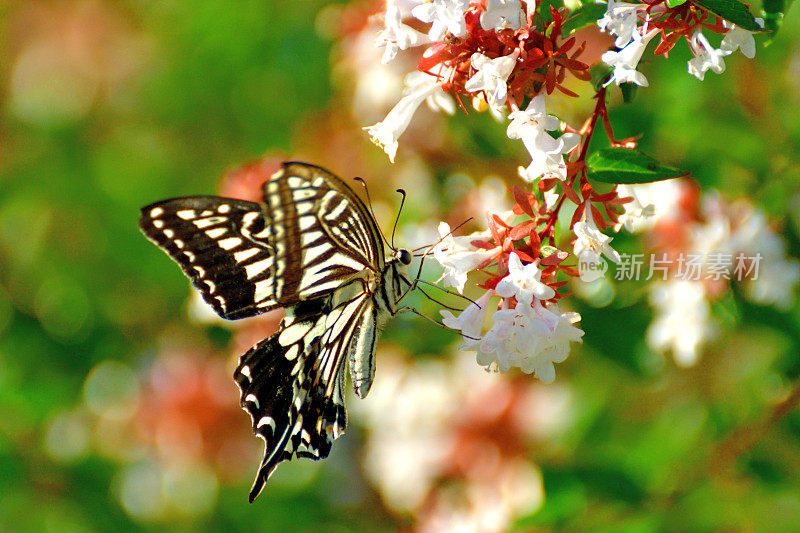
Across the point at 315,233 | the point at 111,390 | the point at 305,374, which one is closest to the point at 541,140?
the point at 315,233

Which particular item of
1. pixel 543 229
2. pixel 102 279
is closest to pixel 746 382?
pixel 543 229

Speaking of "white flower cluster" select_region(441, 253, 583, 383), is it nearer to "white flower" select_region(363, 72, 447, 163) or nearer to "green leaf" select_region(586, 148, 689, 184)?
"green leaf" select_region(586, 148, 689, 184)

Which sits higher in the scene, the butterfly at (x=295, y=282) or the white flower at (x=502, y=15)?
the white flower at (x=502, y=15)

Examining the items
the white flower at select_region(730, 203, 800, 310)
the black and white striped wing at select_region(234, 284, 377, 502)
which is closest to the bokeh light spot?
the black and white striped wing at select_region(234, 284, 377, 502)

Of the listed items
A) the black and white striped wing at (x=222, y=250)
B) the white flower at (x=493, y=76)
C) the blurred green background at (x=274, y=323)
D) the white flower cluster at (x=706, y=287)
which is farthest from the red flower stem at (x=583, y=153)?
the white flower cluster at (x=706, y=287)

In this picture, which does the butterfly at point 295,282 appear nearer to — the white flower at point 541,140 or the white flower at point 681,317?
the white flower at point 541,140

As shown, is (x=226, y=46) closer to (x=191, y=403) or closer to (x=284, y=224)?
(x=191, y=403)
